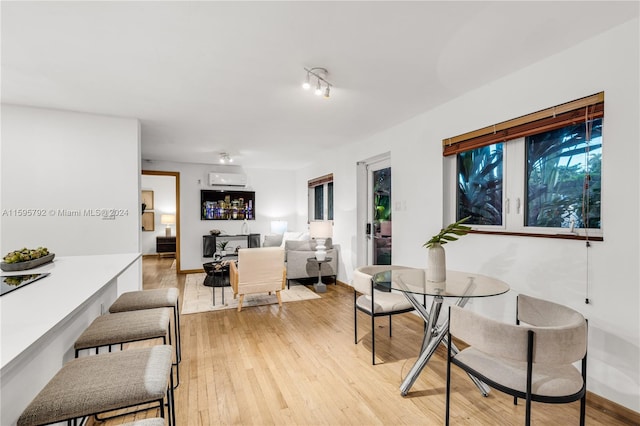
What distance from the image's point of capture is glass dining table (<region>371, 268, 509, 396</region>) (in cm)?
205

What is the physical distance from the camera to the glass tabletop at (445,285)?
204 centimetres

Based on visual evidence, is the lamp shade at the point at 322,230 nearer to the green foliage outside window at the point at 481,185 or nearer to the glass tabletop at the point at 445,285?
the green foliage outside window at the point at 481,185

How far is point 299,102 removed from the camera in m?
3.20

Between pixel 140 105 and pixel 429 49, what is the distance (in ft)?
9.40

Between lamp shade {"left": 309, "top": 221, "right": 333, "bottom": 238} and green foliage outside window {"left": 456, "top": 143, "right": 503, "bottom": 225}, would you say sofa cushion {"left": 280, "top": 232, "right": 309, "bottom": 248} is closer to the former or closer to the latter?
lamp shade {"left": 309, "top": 221, "right": 333, "bottom": 238}

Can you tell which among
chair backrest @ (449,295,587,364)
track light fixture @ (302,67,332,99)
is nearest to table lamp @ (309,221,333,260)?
track light fixture @ (302,67,332,99)

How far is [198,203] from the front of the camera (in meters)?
7.00

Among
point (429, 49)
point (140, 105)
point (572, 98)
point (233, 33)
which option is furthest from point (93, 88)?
point (572, 98)

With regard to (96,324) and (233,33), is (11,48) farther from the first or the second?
(96,324)

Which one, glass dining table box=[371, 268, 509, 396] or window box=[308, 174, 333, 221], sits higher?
window box=[308, 174, 333, 221]

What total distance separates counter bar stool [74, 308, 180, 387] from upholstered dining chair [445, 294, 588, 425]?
1.61 m

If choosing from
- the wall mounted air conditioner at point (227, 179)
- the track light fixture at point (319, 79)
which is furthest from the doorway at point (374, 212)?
the wall mounted air conditioner at point (227, 179)

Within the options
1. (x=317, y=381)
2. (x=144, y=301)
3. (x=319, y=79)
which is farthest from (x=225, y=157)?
(x=317, y=381)

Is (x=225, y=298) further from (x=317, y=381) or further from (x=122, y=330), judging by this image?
(x=122, y=330)
